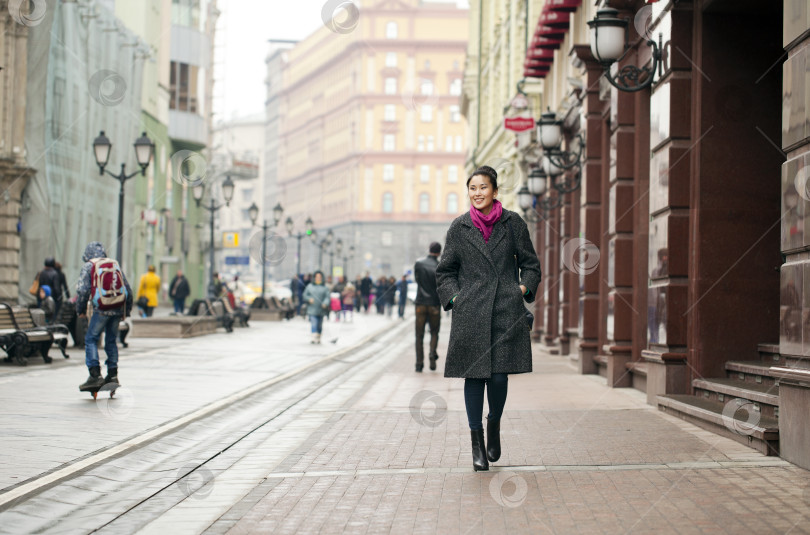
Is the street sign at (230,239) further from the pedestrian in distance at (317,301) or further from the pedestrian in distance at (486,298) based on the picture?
the pedestrian in distance at (486,298)

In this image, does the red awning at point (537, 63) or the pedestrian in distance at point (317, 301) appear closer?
the pedestrian in distance at point (317, 301)

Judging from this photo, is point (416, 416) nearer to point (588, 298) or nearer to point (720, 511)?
point (720, 511)

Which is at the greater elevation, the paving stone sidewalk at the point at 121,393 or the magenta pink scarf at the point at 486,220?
the magenta pink scarf at the point at 486,220

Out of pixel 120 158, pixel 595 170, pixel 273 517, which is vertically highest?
pixel 120 158

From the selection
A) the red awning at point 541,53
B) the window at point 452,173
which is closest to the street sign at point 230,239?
the red awning at point 541,53

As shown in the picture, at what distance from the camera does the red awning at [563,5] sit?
2156 centimetres

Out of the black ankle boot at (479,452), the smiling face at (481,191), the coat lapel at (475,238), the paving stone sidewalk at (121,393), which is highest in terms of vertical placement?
the smiling face at (481,191)

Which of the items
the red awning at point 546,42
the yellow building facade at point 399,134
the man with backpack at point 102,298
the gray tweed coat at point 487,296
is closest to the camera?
the gray tweed coat at point 487,296

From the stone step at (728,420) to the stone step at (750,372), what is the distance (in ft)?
1.04

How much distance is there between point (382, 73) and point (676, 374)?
117 m

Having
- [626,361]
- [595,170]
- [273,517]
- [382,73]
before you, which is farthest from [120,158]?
[382,73]

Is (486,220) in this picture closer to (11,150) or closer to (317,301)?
(317,301)

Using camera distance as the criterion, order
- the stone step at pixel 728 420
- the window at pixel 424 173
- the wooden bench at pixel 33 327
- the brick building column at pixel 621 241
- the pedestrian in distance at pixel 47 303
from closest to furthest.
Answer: the stone step at pixel 728 420 → the brick building column at pixel 621 241 → the wooden bench at pixel 33 327 → the pedestrian in distance at pixel 47 303 → the window at pixel 424 173

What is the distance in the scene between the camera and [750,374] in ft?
32.6
